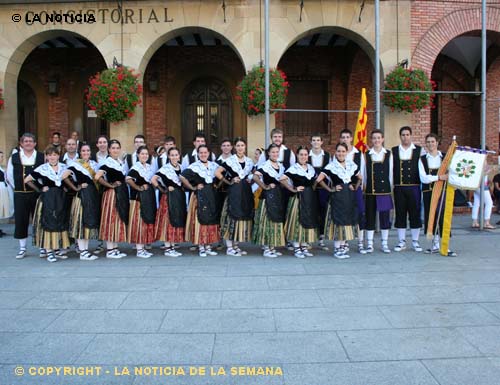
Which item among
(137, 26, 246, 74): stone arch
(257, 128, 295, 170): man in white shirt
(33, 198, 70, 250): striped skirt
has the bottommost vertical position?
(33, 198, 70, 250): striped skirt

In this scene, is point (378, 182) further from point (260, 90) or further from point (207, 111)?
point (207, 111)

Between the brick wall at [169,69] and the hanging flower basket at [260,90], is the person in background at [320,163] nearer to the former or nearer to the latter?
the hanging flower basket at [260,90]

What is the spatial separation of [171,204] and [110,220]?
0.94 meters

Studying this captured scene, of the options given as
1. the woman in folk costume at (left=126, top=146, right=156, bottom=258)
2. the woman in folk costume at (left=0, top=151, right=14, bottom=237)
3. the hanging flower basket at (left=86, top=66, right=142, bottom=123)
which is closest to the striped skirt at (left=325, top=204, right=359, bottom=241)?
the woman in folk costume at (left=126, top=146, right=156, bottom=258)

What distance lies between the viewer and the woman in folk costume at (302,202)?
7.07m

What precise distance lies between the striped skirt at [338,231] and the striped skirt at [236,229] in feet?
3.91

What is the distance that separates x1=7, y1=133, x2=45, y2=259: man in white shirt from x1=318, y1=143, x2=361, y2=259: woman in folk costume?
4.52 meters

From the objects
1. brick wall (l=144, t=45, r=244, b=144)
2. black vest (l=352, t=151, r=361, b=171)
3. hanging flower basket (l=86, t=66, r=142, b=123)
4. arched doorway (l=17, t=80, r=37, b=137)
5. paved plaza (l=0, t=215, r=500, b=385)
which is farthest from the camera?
arched doorway (l=17, t=80, r=37, b=137)

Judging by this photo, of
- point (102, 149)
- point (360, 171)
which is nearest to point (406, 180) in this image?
point (360, 171)

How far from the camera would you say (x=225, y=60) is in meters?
13.9

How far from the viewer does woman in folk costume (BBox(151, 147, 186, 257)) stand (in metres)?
7.26

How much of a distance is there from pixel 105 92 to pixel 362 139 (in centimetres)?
555

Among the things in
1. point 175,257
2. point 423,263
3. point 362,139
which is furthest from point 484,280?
point 175,257

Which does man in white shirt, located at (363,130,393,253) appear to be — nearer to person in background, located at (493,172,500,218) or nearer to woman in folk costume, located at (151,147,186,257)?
woman in folk costume, located at (151,147,186,257)
